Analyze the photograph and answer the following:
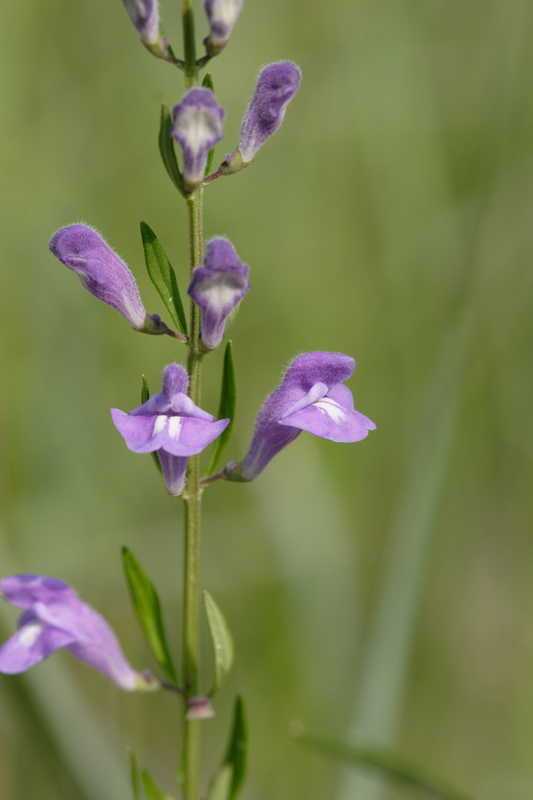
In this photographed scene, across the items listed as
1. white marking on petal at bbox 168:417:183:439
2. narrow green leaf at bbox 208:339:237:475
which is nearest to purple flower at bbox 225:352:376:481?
narrow green leaf at bbox 208:339:237:475

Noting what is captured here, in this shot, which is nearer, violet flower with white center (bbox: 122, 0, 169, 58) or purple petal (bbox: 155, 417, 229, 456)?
purple petal (bbox: 155, 417, 229, 456)

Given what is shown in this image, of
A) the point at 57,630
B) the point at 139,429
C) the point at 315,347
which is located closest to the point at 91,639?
the point at 57,630

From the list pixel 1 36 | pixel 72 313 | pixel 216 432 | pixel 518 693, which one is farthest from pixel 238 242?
pixel 216 432

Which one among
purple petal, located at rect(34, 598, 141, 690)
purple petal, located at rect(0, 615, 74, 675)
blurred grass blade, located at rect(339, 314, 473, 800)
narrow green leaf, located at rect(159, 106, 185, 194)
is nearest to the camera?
narrow green leaf, located at rect(159, 106, 185, 194)

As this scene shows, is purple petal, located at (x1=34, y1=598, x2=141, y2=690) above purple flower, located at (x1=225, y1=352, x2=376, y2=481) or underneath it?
underneath

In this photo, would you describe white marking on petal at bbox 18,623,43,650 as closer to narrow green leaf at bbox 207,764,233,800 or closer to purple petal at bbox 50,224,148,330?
narrow green leaf at bbox 207,764,233,800

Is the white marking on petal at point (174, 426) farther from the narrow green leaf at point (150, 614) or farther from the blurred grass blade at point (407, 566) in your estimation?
the blurred grass blade at point (407, 566)

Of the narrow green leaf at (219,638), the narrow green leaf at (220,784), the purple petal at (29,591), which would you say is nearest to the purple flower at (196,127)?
the narrow green leaf at (219,638)
